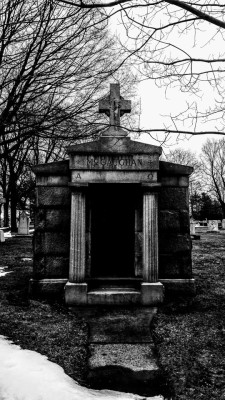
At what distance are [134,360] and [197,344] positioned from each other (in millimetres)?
886

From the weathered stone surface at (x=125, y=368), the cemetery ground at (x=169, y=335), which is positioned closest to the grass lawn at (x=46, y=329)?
the cemetery ground at (x=169, y=335)

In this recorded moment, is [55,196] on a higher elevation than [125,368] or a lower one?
higher

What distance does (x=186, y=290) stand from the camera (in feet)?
19.5

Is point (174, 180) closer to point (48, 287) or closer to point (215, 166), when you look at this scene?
point (48, 287)

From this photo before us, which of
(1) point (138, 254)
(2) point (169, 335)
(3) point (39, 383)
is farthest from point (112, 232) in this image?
(3) point (39, 383)

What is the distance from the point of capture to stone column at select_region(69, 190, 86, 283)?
5473 millimetres

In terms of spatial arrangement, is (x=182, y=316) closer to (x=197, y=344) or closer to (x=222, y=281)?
(x=197, y=344)

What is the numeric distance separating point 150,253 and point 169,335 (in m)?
1.60

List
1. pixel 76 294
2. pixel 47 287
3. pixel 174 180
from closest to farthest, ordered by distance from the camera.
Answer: pixel 76 294
pixel 47 287
pixel 174 180

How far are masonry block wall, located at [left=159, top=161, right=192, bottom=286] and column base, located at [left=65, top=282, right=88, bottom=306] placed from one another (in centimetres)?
142

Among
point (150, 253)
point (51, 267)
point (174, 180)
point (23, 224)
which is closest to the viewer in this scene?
point (150, 253)

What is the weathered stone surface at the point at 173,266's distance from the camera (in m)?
6.00

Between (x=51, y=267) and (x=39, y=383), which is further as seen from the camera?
(x=51, y=267)

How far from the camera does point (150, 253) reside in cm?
551
